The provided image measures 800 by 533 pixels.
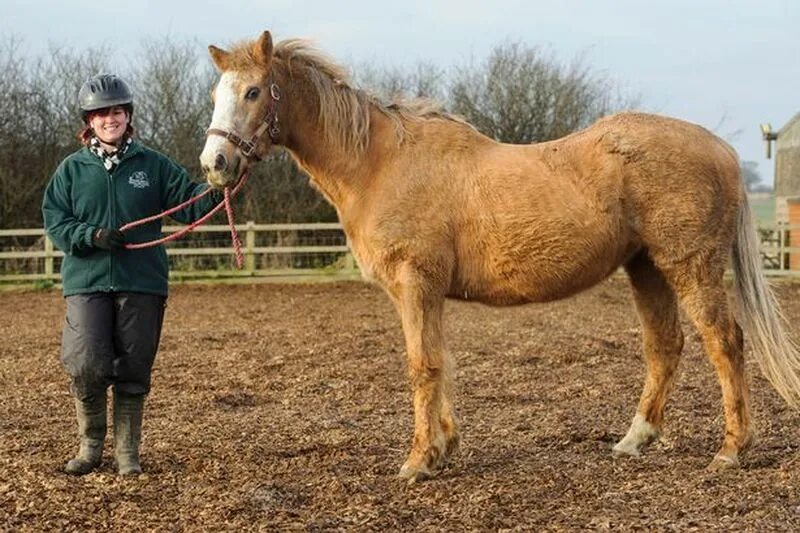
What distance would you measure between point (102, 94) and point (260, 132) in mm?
845

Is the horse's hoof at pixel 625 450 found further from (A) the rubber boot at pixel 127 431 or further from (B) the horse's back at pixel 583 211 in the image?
(A) the rubber boot at pixel 127 431

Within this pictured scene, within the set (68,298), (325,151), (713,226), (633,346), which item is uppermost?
(325,151)

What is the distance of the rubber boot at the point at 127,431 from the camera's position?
5461 mm

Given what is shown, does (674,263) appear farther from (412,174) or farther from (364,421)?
(364,421)

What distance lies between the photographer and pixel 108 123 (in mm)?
5480

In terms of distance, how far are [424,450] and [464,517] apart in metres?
0.94

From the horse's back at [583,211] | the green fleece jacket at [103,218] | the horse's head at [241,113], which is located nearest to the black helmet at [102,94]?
the green fleece jacket at [103,218]

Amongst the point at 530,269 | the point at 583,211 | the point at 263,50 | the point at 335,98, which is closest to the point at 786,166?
the point at 583,211

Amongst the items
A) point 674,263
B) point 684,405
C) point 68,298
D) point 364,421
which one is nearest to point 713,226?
point 674,263

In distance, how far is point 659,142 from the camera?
568 cm

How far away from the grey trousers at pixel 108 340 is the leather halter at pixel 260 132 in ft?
3.11

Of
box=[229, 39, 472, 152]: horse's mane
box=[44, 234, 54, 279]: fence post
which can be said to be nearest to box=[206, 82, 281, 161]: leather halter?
box=[229, 39, 472, 152]: horse's mane

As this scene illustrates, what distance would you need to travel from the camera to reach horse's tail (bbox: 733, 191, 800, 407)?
5.85 m

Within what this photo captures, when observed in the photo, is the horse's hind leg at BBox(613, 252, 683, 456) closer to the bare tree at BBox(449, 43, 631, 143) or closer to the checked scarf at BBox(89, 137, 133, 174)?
the checked scarf at BBox(89, 137, 133, 174)
